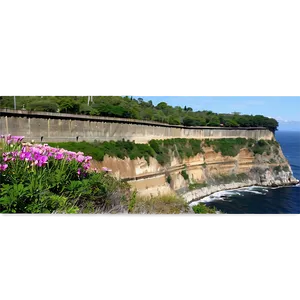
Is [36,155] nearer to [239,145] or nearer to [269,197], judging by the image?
[269,197]

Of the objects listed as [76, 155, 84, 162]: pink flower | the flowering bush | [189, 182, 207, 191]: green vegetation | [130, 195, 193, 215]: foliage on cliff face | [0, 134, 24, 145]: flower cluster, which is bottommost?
[189, 182, 207, 191]: green vegetation

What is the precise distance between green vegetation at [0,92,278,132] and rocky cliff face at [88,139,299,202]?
8.12 feet

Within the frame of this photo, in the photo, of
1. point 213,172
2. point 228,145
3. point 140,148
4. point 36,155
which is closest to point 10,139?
point 36,155

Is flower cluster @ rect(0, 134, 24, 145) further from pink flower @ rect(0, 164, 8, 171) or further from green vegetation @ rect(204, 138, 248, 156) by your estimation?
green vegetation @ rect(204, 138, 248, 156)

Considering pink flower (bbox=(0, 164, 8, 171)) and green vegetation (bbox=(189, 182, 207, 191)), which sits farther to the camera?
green vegetation (bbox=(189, 182, 207, 191))

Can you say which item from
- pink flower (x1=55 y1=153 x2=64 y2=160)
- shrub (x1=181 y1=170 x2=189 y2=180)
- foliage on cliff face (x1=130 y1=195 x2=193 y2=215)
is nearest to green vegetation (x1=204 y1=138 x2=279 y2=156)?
shrub (x1=181 y1=170 x2=189 y2=180)

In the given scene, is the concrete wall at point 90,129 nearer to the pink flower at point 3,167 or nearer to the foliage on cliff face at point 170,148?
the foliage on cliff face at point 170,148

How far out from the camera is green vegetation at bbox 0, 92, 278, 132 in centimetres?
723

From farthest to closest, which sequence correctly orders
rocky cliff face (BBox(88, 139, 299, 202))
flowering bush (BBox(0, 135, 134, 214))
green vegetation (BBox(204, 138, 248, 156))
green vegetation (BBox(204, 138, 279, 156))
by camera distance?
1. green vegetation (BBox(204, 138, 248, 156))
2. green vegetation (BBox(204, 138, 279, 156))
3. rocky cliff face (BBox(88, 139, 299, 202))
4. flowering bush (BBox(0, 135, 134, 214))

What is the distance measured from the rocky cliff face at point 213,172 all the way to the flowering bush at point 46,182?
10.9 metres

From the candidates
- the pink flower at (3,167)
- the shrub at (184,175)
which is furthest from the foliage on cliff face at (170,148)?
the pink flower at (3,167)

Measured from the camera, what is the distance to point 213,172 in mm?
19172

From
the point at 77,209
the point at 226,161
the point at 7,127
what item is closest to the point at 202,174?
the point at 226,161
